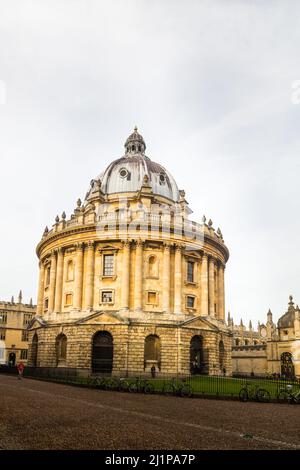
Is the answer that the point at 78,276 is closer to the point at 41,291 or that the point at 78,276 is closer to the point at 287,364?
the point at 41,291

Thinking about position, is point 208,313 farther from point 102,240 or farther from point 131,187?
point 131,187

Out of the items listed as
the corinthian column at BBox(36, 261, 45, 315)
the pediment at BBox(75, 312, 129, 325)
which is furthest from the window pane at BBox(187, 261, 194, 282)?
the corinthian column at BBox(36, 261, 45, 315)

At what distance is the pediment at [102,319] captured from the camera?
44.8 meters

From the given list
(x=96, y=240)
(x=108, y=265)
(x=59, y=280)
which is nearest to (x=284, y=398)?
(x=108, y=265)

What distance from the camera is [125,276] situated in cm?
4656

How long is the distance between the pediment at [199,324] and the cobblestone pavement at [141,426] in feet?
83.9

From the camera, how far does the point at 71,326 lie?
47.2 meters

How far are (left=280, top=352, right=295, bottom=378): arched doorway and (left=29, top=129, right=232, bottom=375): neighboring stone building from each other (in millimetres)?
14763

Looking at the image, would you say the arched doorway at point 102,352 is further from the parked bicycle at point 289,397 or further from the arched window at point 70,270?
the parked bicycle at point 289,397

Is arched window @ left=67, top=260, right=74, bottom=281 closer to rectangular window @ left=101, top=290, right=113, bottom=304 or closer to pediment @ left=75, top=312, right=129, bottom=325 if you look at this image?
rectangular window @ left=101, top=290, right=113, bottom=304

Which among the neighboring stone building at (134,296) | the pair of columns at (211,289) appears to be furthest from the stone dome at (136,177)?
the pair of columns at (211,289)

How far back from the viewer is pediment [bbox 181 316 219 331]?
46.0 metres
